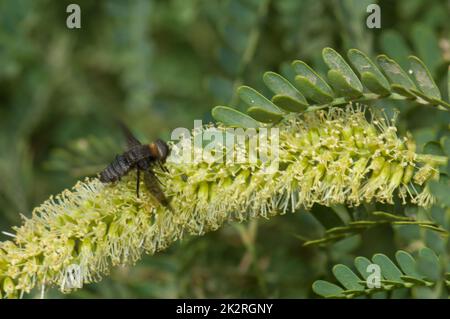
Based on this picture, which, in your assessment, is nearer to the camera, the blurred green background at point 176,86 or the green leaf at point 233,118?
the green leaf at point 233,118

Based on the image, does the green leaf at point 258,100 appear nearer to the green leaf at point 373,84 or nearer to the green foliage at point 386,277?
the green leaf at point 373,84

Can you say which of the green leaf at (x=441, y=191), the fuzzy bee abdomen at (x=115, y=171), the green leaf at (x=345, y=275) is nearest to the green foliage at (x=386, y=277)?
the green leaf at (x=345, y=275)

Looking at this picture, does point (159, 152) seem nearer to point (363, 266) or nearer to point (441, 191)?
point (363, 266)

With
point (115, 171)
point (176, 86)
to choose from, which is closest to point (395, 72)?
point (115, 171)

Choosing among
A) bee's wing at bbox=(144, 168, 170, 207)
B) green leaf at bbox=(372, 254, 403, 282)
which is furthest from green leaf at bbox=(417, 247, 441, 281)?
bee's wing at bbox=(144, 168, 170, 207)
